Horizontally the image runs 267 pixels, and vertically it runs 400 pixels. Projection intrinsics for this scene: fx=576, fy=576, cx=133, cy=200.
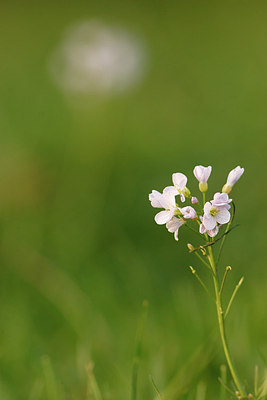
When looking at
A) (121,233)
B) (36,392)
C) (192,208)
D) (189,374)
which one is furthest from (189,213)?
(121,233)

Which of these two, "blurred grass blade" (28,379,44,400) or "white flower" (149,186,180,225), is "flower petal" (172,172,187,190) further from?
"blurred grass blade" (28,379,44,400)

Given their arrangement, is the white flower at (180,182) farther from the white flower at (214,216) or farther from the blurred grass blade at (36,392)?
the blurred grass blade at (36,392)

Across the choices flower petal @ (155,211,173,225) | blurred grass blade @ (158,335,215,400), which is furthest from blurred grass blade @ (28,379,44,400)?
flower petal @ (155,211,173,225)

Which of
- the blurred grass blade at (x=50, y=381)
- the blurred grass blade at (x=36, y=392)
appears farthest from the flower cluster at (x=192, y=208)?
the blurred grass blade at (x=36, y=392)

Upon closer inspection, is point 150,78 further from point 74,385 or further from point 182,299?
point 74,385

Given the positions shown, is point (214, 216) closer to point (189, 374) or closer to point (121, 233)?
point (189, 374)

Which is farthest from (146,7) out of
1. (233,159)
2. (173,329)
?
(173,329)
